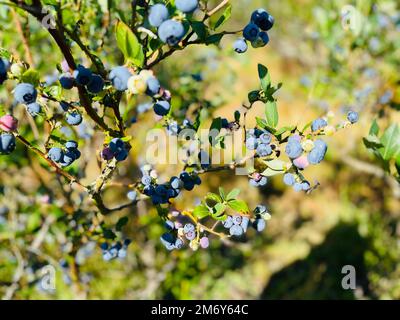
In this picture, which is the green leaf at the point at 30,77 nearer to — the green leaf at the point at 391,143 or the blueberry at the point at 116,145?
the blueberry at the point at 116,145

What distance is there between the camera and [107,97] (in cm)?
92

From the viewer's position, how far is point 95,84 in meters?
0.82

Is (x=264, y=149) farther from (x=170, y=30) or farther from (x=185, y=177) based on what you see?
(x=170, y=30)

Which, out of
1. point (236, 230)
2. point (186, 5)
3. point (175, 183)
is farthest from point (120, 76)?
point (236, 230)

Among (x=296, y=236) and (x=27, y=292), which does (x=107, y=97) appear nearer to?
(x=27, y=292)

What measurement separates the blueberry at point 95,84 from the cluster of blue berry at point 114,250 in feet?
2.38

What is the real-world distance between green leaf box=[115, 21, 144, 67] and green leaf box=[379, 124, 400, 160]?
731mm

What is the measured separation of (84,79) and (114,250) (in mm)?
770

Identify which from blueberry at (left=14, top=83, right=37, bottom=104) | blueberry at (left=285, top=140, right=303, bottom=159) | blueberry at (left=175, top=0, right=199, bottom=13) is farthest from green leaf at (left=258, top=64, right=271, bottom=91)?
blueberry at (left=14, top=83, right=37, bottom=104)

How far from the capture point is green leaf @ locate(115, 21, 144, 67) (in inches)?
29.6

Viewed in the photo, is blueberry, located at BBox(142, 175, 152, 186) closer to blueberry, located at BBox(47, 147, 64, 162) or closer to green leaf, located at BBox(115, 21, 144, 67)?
blueberry, located at BBox(47, 147, 64, 162)

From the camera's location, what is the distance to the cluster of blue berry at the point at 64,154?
0.94 m

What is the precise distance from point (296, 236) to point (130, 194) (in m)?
1.97
